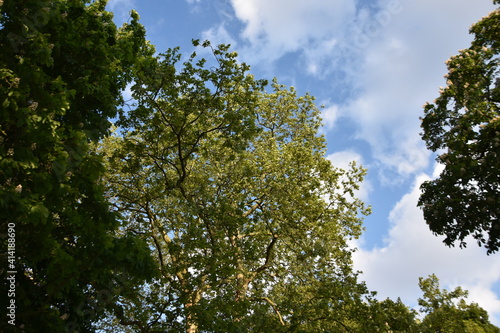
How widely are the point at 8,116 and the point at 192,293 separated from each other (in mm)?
9138

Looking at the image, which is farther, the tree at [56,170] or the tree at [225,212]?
the tree at [225,212]

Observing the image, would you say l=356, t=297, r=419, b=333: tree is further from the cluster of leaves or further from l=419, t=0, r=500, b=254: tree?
l=419, t=0, r=500, b=254: tree

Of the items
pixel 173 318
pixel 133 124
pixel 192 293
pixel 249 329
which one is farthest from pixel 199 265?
pixel 133 124

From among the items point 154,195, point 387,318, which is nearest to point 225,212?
point 154,195

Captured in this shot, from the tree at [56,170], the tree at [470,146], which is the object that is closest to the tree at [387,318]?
the tree at [470,146]

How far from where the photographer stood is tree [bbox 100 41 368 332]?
43.6 ft

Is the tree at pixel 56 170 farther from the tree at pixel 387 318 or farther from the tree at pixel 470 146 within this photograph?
the tree at pixel 470 146

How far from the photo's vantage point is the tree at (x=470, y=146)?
14328 millimetres

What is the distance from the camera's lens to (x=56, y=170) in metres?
6.83

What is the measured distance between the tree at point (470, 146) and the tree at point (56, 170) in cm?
1277

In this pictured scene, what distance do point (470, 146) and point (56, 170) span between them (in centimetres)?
1502

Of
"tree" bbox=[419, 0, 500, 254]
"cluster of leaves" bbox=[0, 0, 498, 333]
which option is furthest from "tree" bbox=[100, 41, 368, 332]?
"tree" bbox=[419, 0, 500, 254]

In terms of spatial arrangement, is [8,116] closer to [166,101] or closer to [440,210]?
[166,101]

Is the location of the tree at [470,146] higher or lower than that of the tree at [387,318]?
higher
